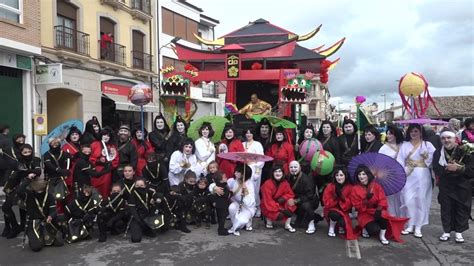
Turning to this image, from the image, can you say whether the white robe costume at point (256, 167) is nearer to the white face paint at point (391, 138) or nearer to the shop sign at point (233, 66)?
Result: the white face paint at point (391, 138)

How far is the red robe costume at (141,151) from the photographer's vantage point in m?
6.74

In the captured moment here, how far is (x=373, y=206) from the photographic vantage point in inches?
210

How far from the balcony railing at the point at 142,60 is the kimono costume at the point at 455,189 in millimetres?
15712

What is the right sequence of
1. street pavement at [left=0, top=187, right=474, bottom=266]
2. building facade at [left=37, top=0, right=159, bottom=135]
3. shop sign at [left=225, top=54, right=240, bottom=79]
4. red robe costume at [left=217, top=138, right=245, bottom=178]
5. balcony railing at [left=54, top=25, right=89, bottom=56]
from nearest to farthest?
street pavement at [left=0, top=187, right=474, bottom=266]
red robe costume at [left=217, top=138, right=245, bottom=178]
shop sign at [left=225, top=54, right=240, bottom=79]
building facade at [left=37, top=0, right=159, bottom=135]
balcony railing at [left=54, top=25, right=89, bottom=56]

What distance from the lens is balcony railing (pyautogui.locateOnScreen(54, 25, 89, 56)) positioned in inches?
556

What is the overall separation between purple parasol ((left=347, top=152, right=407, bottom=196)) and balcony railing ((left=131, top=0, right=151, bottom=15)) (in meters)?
15.6

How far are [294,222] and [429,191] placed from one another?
6.37 feet

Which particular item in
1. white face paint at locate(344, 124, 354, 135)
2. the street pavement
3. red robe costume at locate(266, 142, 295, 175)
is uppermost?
white face paint at locate(344, 124, 354, 135)

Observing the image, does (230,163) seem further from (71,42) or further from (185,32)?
(185,32)

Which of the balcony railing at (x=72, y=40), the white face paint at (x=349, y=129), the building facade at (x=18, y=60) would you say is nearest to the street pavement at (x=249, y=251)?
the white face paint at (x=349, y=129)

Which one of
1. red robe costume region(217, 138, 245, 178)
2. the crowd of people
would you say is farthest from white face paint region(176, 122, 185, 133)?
red robe costume region(217, 138, 245, 178)

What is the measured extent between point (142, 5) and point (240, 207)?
1572 centimetres

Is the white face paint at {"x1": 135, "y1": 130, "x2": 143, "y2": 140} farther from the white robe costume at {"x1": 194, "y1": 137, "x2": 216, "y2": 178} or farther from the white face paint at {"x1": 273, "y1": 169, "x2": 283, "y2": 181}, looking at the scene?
the white face paint at {"x1": 273, "y1": 169, "x2": 283, "y2": 181}

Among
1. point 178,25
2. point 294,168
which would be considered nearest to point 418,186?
point 294,168
